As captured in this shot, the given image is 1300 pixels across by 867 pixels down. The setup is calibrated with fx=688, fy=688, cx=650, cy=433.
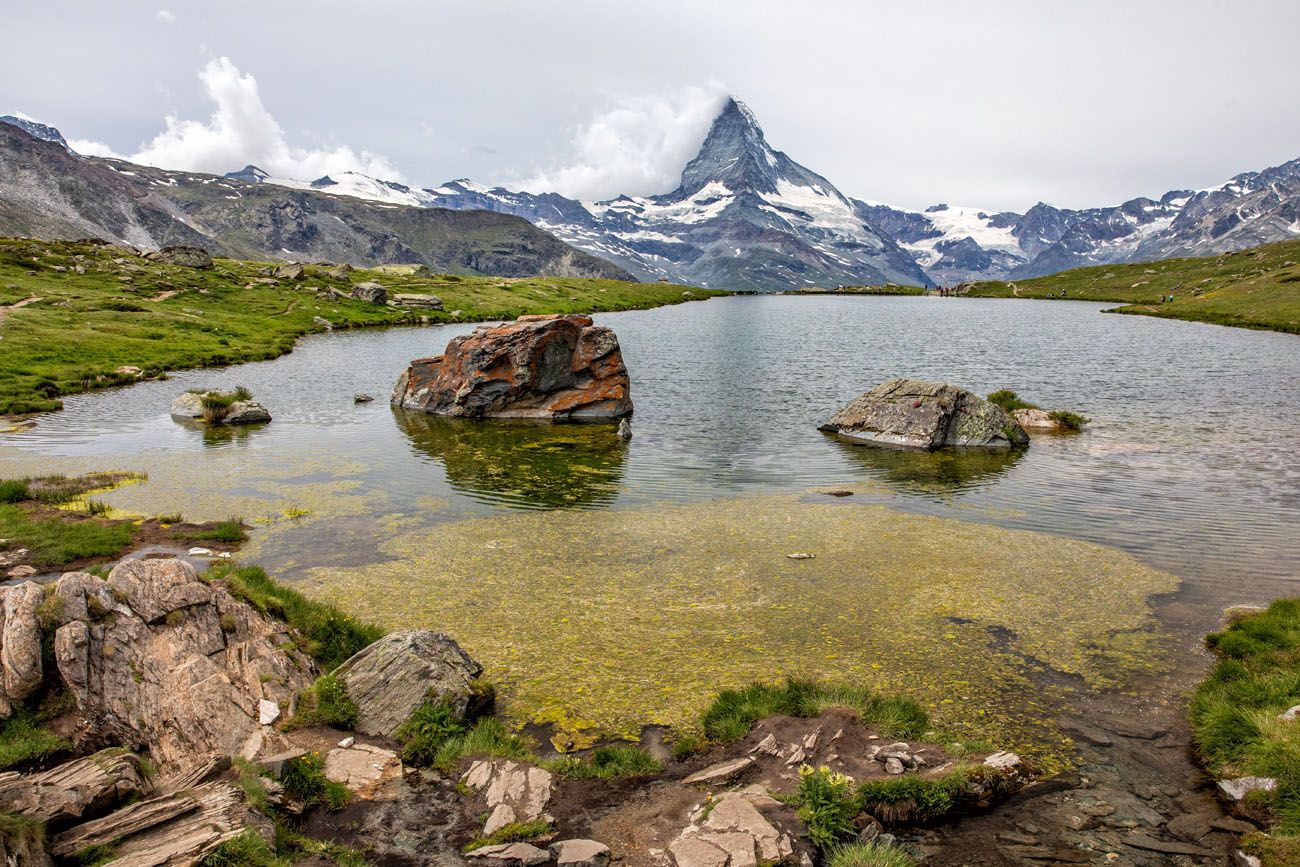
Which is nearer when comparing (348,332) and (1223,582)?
(1223,582)

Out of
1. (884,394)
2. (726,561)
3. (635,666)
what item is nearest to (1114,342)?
(884,394)

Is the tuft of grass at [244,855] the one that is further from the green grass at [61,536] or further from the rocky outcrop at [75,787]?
the green grass at [61,536]

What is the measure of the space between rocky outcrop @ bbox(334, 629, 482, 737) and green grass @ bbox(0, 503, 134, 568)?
522 inches

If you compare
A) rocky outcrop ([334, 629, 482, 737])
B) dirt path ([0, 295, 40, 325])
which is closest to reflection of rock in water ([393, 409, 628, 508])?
rocky outcrop ([334, 629, 482, 737])

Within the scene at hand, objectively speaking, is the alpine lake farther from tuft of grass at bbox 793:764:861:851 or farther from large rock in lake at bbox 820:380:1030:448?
tuft of grass at bbox 793:764:861:851

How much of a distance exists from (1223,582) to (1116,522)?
6096 millimetres

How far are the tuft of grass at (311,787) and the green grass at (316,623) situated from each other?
4214mm

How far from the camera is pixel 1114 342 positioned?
315 ft

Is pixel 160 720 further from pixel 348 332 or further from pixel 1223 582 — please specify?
pixel 348 332

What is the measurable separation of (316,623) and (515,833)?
8.94 m

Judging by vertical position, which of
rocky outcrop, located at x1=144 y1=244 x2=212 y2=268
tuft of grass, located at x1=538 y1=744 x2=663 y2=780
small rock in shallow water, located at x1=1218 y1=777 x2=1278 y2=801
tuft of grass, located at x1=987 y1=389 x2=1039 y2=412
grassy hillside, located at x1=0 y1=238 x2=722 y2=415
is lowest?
tuft of grass, located at x1=538 y1=744 x2=663 y2=780

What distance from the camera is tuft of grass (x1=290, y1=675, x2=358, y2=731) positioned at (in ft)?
45.0

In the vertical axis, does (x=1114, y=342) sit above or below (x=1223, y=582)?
above

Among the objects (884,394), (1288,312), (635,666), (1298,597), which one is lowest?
(635,666)
